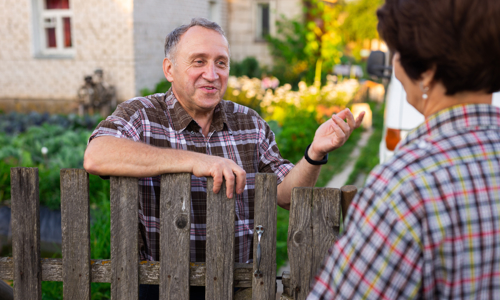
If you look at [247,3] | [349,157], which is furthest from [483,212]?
[247,3]

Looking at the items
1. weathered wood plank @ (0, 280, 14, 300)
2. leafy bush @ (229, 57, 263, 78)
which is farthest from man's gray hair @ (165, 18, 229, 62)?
leafy bush @ (229, 57, 263, 78)

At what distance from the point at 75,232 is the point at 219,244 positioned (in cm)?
51

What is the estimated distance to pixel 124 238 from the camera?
5.46 ft

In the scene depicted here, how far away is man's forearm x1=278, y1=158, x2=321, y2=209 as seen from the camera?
6.27ft

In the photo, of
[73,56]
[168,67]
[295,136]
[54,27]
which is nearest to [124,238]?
[168,67]

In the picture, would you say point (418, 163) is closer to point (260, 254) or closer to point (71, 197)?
point (260, 254)

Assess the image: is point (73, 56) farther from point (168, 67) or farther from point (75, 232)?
point (75, 232)

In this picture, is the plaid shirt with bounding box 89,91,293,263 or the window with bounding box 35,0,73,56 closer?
the plaid shirt with bounding box 89,91,293,263

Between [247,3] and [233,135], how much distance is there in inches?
500

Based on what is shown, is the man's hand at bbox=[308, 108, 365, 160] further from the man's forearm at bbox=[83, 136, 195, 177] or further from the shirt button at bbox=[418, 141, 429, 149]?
the shirt button at bbox=[418, 141, 429, 149]

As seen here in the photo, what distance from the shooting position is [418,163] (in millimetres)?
972

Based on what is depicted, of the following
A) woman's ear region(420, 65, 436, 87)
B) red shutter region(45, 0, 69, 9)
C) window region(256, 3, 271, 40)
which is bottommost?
woman's ear region(420, 65, 436, 87)

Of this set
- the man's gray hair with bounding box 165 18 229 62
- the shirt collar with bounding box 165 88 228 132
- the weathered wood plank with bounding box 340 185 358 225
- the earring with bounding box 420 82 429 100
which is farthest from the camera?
the man's gray hair with bounding box 165 18 229 62

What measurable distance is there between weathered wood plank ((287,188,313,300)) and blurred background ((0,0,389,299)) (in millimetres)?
3172
